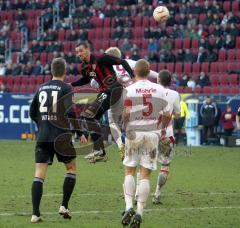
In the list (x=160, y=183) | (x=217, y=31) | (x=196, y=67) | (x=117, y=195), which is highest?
(x=160, y=183)

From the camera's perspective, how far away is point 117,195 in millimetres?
15078

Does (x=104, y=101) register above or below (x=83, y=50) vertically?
below

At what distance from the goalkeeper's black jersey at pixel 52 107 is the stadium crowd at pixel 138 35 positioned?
21.7m

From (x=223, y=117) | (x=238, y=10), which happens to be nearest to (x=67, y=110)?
(x=223, y=117)

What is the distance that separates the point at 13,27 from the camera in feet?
145

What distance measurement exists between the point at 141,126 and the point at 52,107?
4.49 ft

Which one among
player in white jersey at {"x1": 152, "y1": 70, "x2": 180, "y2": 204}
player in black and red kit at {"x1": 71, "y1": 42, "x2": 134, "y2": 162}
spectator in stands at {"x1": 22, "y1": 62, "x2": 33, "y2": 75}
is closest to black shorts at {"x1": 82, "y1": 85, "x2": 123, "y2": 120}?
player in black and red kit at {"x1": 71, "y1": 42, "x2": 134, "y2": 162}

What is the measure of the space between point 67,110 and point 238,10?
90.0 ft

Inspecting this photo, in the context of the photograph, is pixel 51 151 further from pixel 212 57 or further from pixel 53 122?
pixel 212 57

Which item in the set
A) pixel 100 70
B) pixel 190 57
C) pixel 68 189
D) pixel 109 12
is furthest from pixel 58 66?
pixel 109 12

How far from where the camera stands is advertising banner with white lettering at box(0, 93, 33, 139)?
112ft

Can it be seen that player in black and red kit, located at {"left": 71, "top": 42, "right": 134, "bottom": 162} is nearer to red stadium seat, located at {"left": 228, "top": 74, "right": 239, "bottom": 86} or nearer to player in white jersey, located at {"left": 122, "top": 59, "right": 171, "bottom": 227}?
player in white jersey, located at {"left": 122, "top": 59, "right": 171, "bottom": 227}

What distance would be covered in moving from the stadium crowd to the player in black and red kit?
17427mm

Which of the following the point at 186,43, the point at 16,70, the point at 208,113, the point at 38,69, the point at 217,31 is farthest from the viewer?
the point at 16,70
